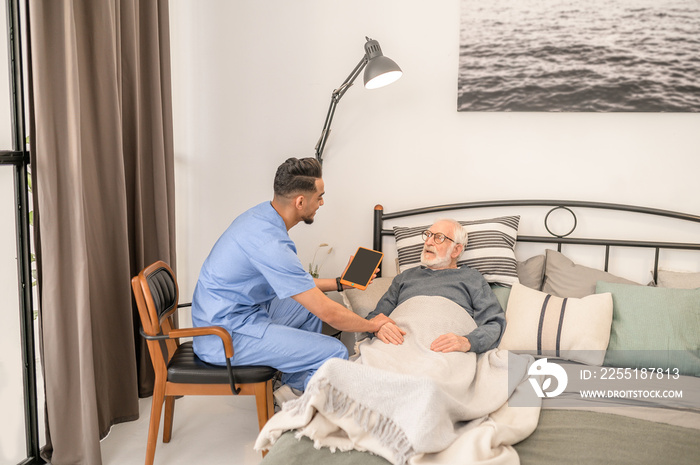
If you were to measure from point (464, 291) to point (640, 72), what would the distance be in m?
1.39

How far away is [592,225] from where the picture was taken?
9.37ft

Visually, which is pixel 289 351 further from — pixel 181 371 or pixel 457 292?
pixel 457 292

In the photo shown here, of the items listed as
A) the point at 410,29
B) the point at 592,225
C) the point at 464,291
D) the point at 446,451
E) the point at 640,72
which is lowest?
the point at 446,451

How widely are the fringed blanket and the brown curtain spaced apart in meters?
0.93

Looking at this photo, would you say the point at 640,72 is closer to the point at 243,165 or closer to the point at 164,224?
the point at 243,165

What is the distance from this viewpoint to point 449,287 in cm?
253

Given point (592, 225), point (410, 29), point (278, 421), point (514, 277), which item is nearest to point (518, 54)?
point (410, 29)

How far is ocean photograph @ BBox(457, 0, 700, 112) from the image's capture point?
2.71 meters

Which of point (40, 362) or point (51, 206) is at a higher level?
point (51, 206)

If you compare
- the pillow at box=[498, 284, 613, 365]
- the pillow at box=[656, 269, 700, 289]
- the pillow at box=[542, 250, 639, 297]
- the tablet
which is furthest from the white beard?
the pillow at box=[656, 269, 700, 289]

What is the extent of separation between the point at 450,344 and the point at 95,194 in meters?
1.54

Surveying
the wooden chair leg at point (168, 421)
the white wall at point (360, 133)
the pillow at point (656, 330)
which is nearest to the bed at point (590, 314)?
the pillow at point (656, 330)

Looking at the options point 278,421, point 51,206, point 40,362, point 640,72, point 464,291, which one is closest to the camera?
point 278,421

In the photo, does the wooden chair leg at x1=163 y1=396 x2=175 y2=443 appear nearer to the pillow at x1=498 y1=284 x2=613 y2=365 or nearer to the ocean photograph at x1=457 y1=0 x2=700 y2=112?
the pillow at x1=498 y1=284 x2=613 y2=365
